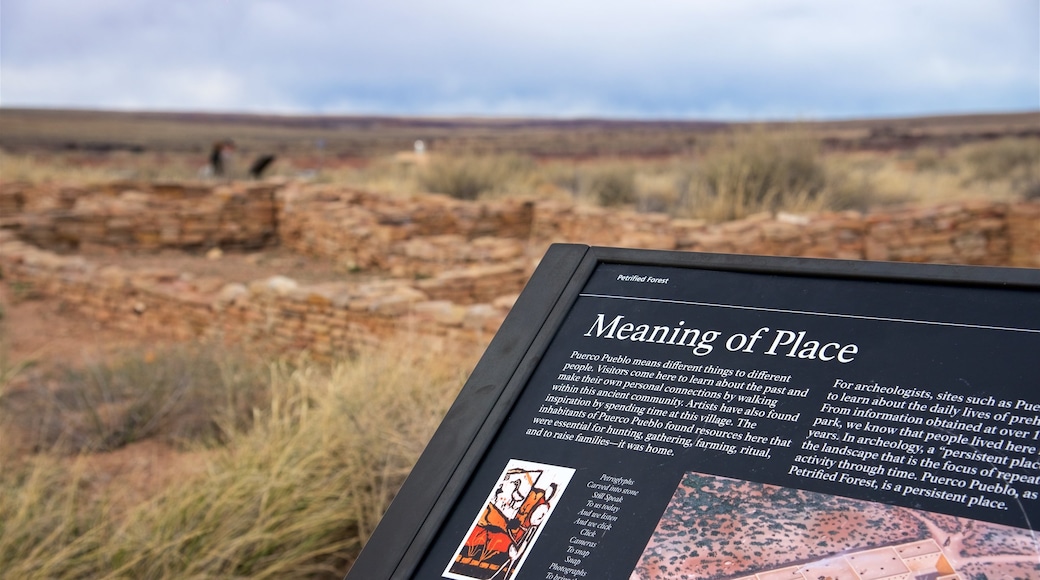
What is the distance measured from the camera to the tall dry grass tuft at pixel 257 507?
309 cm

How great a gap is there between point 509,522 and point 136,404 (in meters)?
3.94

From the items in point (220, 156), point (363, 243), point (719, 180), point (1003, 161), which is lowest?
point (363, 243)

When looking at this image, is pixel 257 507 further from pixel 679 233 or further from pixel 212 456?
pixel 679 233

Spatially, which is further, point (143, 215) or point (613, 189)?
point (613, 189)

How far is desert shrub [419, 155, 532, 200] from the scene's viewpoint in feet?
44.8

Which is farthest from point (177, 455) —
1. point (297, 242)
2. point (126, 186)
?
point (126, 186)

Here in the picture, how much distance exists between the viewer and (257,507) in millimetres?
3365

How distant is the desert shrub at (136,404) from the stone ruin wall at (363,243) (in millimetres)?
1250

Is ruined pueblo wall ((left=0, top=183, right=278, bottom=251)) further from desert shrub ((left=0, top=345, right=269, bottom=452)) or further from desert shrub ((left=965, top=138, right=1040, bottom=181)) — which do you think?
desert shrub ((left=965, top=138, right=1040, bottom=181))

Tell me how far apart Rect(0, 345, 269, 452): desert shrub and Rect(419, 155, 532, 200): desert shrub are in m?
8.34

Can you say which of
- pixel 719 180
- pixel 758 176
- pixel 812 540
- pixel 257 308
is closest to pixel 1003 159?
pixel 758 176

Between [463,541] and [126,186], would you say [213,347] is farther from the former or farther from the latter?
[126,186]

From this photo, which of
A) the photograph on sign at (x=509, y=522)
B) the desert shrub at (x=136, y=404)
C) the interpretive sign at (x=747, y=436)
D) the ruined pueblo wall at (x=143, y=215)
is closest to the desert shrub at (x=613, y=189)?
the ruined pueblo wall at (x=143, y=215)

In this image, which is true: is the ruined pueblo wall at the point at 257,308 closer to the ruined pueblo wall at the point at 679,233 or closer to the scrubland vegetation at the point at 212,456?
the scrubland vegetation at the point at 212,456
